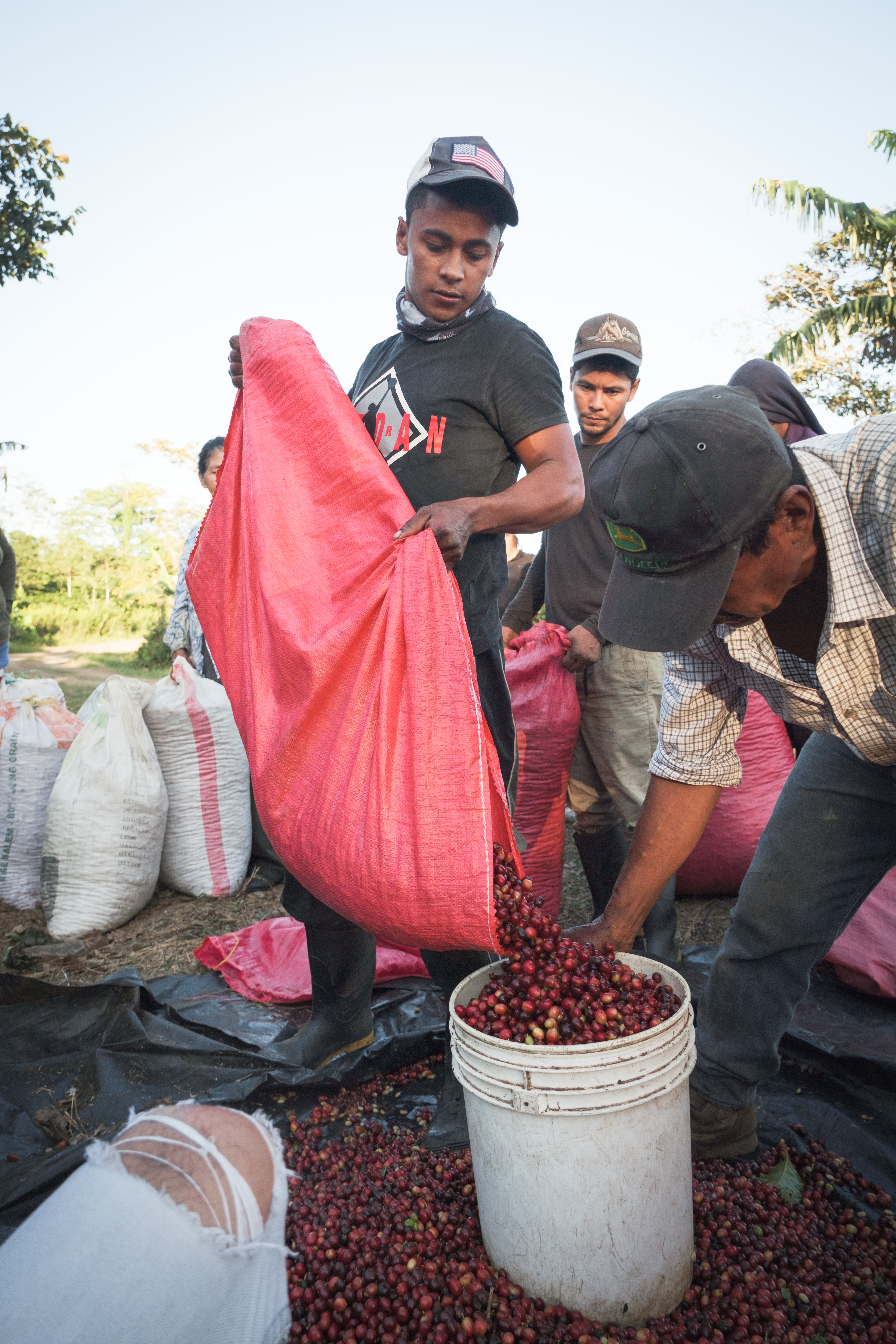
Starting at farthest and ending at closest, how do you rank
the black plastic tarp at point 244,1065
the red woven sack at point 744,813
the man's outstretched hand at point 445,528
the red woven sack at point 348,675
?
1. the red woven sack at point 744,813
2. the black plastic tarp at point 244,1065
3. the man's outstretched hand at point 445,528
4. the red woven sack at point 348,675

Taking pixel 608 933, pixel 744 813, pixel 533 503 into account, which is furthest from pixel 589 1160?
pixel 744 813

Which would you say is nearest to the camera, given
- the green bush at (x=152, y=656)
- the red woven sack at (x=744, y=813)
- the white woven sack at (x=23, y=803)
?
the red woven sack at (x=744, y=813)

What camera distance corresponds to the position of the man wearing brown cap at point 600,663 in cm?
301

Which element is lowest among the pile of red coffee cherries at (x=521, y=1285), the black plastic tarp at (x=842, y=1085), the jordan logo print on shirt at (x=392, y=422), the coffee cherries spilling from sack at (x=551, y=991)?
the black plastic tarp at (x=842, y=1085)

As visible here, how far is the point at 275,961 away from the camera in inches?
111

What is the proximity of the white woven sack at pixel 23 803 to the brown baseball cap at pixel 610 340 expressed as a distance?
8.83ft

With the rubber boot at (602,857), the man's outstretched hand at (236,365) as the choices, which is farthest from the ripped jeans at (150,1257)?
the rubber boot at (602,857)

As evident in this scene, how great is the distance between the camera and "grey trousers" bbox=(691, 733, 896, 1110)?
173cm

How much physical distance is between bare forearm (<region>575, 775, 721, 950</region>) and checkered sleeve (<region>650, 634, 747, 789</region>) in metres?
0.03

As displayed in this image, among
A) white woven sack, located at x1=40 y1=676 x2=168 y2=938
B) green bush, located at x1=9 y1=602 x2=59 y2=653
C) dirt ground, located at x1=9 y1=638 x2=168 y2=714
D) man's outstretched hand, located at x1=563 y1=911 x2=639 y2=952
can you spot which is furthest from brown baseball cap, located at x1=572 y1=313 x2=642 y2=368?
green bush, located at x1=9 y1=602 x2=59 y2=653

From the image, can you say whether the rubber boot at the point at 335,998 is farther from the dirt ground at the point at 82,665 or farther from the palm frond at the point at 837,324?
the palm frond at the point at 837,324

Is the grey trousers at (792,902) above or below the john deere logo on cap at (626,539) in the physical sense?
below

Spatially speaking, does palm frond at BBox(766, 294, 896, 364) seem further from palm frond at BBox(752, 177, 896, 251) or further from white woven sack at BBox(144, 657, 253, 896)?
white woven sack at BBox(144, 657, 253, 896)

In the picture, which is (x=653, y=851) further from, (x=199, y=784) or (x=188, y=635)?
(x=188, y=635)
